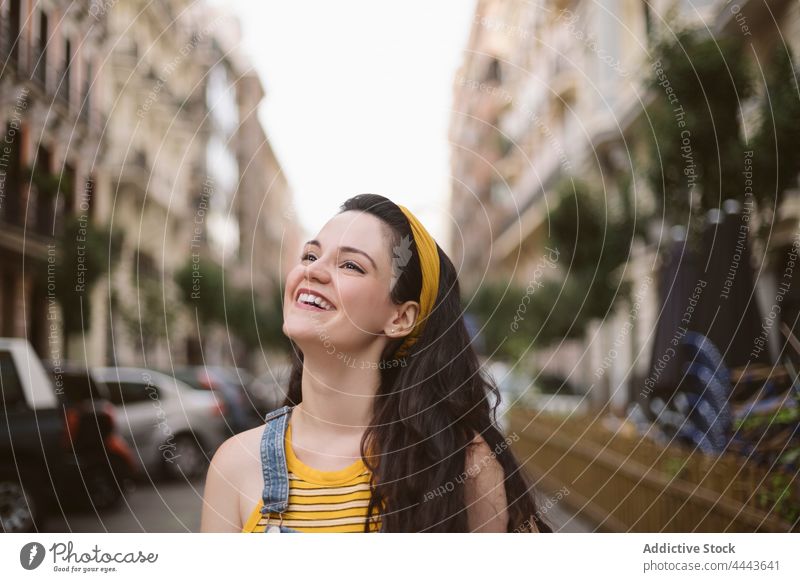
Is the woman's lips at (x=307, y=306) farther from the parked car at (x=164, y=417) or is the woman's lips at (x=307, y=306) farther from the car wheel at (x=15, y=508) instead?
the parked car at (x=164, y=417)

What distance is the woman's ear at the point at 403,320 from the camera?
90.4 inches

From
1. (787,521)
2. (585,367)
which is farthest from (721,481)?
(585,367)

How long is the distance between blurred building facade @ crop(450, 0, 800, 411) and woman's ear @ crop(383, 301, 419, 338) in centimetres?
42

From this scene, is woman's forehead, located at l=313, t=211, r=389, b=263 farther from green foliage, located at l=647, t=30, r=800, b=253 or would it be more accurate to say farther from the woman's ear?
green foliage, located at l=647, t=30, r=800, b=253

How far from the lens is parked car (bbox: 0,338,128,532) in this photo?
479cm

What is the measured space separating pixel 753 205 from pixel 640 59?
1378 millimetres

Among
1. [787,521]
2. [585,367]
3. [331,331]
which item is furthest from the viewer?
[585,367]

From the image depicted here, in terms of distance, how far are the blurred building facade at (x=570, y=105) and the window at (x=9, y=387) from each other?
8.38 feet

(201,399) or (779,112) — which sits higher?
(779,112)

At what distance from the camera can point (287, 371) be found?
269cm

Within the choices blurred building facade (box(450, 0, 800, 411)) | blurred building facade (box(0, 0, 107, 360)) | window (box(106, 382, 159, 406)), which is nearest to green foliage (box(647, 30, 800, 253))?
blurred building facade (box(450, 0, 800, 411))
